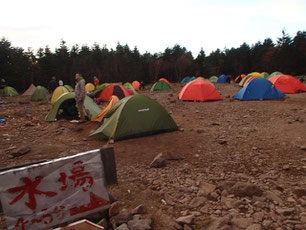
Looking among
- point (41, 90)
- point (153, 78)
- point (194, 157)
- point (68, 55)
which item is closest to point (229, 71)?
point (153, 78)

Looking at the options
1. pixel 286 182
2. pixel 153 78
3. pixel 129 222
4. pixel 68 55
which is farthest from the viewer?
pixel 153 78

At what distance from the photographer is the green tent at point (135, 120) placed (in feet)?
21.2

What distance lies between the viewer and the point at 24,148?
19.0 feet

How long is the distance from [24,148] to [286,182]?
6.07 m

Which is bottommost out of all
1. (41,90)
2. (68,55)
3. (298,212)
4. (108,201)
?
(298,212)

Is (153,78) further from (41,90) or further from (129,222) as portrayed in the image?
(129,222)

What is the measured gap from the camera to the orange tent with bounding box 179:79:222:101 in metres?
13.6

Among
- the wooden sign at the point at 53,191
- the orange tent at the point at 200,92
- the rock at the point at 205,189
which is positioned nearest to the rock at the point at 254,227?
the rock at the point at 205,189

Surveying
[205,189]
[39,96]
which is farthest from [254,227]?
[39,96]

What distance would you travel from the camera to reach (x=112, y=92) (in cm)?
1562

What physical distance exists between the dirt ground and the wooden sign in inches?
27.6

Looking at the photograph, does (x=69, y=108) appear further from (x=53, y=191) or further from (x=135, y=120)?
(x=53, y=191)

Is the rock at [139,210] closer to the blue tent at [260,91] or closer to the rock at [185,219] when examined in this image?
the rock at [185,219]

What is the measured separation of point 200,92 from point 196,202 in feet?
35.9
